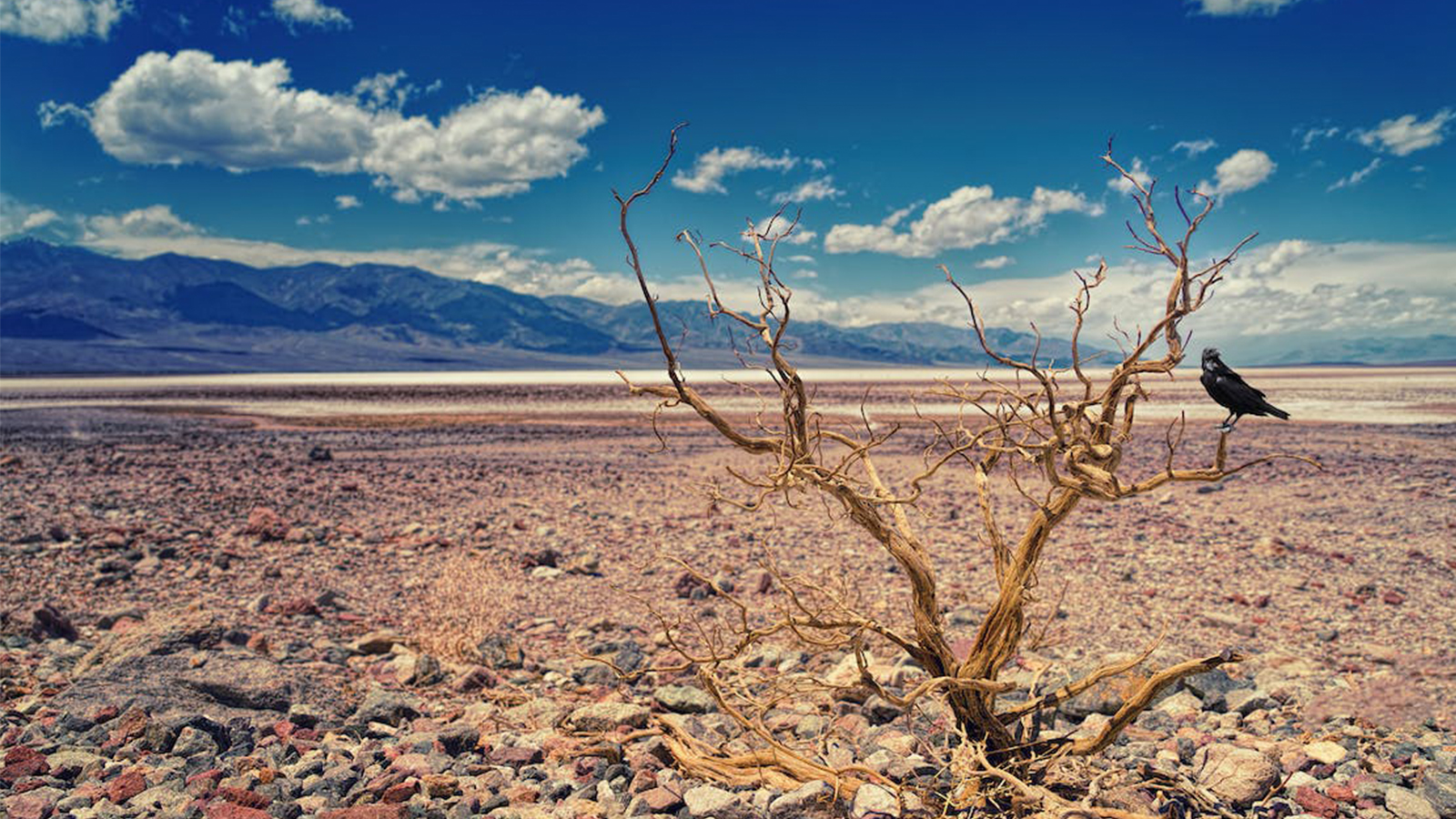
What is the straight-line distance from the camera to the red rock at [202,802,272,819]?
3795 millimetres

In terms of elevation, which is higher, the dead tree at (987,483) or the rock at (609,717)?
the dead tree at (987,483)

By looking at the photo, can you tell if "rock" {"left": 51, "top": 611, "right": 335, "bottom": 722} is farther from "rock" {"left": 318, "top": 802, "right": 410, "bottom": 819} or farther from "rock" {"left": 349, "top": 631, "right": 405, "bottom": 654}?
"rock" {"left": 318, "top": 802, "right": 410, "bottom": 819}

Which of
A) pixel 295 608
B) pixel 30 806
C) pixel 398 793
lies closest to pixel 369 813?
pixel 398 793

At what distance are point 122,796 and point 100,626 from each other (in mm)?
3915

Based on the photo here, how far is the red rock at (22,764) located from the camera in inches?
164

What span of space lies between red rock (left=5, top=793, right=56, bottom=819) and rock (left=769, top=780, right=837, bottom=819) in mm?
3309

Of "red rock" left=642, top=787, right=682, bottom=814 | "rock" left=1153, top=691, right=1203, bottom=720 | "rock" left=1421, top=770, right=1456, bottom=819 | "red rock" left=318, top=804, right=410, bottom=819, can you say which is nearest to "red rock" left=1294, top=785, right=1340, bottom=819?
"rock" left=1421, top=770, right=1456, bottom=819

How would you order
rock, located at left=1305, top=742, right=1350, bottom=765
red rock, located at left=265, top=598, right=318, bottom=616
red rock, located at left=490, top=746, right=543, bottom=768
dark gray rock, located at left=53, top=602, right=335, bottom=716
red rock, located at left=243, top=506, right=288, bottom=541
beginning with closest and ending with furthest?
rock, located at left=1305, top=742, right=1350, bottom=765 → red rock, located at left=490, top=746, right=543, bottom=768 → dark gray rock, located at left=53, top=602, right=335, bottom=716 → red rock, located at left=265, top=598, right=318, bottom=616 → red rock, located at left=243, top=506, right=288, bottom=541

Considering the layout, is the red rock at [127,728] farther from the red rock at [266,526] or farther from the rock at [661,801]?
the red rock at [266,526]

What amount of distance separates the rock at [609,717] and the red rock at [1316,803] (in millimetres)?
3437

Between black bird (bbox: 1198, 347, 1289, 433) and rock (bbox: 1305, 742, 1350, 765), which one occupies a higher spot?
black bird (bbox: 1198, 347, 1289, 433)

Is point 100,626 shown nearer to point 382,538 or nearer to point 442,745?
point 382,538

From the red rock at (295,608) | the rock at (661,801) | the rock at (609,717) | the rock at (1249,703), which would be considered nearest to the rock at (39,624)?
the red rock at (295,608)

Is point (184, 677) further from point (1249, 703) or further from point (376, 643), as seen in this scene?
point (1249, 703)
